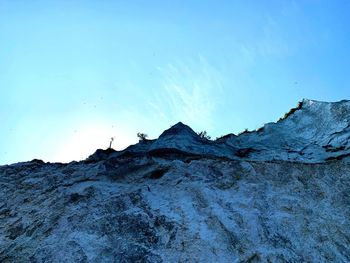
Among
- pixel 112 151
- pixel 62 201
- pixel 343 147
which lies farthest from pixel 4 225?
pixel 343 147

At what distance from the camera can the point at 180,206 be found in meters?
6.09

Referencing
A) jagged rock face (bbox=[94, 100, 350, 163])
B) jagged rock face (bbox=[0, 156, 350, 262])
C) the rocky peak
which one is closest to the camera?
jagged rock face (bbox=[0, 156, 350, 262])

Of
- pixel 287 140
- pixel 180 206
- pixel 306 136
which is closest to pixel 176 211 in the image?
pixel 180 206

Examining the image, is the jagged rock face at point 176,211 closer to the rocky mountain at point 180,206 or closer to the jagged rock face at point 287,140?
the rocky mountain at point 180,206

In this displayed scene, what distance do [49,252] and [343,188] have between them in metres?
4.90

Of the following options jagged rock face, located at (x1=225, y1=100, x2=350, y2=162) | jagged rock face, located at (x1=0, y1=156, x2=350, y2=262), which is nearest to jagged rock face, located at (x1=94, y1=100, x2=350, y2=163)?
jagged rock face, located at (x1=225, y1=100, x2=350, y2=162)

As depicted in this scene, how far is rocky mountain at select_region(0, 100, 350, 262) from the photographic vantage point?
535cm

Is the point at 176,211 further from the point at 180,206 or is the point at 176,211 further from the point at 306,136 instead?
the point at 306,136

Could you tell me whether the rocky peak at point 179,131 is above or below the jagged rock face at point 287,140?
above

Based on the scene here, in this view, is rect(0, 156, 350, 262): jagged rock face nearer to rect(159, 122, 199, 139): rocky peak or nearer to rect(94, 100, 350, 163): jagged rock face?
rect(94, 100, 350, 163): jagged rock face

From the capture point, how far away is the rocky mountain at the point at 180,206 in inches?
211

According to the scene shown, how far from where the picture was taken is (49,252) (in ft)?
17.2

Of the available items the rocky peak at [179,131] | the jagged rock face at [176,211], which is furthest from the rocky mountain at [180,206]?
the rocky peak at [179,131]

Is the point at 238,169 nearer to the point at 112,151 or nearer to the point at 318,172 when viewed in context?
the point at 318,172
